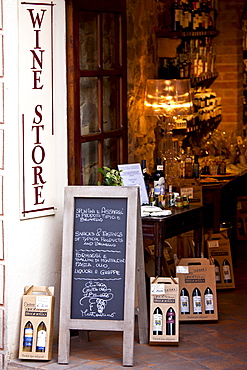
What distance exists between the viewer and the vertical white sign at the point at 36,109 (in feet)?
16.6

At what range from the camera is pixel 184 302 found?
231 inches

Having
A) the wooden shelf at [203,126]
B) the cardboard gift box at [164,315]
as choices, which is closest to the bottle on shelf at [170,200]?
the cardboard gift box at [164,315]

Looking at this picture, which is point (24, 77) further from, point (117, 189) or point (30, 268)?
point (30, 268)

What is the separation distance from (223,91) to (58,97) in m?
4.98

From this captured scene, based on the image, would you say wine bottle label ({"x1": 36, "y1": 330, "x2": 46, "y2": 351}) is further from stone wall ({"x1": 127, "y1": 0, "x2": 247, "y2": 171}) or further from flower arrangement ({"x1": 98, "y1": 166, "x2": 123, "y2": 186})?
stone wall ({"x1": 127, "y1": 0, "x2": 247, "y2": 171})

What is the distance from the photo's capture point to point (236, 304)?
6.48m

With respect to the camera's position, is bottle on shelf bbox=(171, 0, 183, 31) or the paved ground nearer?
the paved ground

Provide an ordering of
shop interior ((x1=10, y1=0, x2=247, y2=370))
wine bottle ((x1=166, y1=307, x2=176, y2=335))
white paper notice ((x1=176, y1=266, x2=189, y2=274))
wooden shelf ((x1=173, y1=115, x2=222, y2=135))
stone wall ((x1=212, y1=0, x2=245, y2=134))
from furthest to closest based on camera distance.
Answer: stone wall ((x1=212, y1=0, x2=245, y2=134)) → wooden shelf ((x1=173, y1=115, x2=222, y2=135)) → white paper notice ((x1=176, y1=266, x2=189, y2=274)) → shop interior ((x1=10, y1=0, x2=247, y2=370)) → wine bottle ((x1=166, y1=307, x2=176, y2=335))

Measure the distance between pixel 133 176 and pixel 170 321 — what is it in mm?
1174

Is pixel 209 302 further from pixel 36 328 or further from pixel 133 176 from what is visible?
pixel 36 328

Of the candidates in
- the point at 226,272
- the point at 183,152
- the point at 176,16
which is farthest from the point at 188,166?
the point at 176,16

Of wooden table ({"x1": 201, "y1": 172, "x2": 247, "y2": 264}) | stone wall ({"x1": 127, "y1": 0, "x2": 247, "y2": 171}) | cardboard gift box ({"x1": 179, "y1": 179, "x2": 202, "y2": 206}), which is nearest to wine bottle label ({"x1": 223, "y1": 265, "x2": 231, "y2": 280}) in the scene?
Result: wooden table ({"x1": 201, "y1": 172, "x2": 247, "y2": 264})

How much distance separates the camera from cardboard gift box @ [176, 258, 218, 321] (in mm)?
5855

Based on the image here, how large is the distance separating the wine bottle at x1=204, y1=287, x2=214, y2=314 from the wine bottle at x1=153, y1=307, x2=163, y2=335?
71cm
